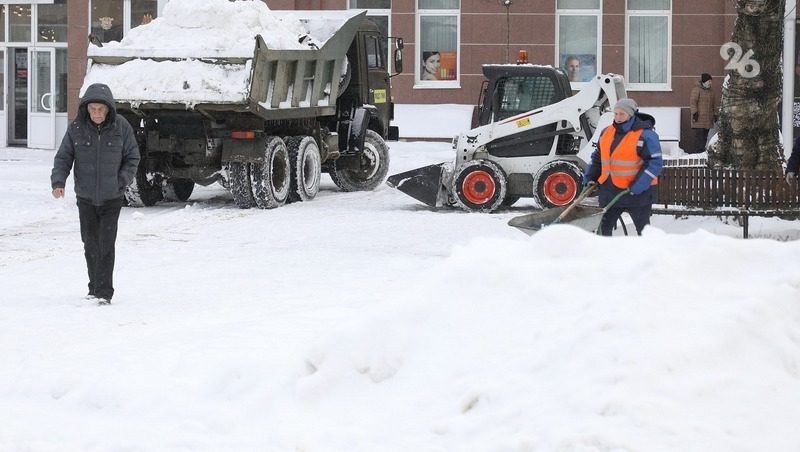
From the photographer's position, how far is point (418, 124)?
3241cm

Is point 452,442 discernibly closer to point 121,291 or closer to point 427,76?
point 121,291

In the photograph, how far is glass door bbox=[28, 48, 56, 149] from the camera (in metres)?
33.4

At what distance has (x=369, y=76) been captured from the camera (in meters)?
22.3

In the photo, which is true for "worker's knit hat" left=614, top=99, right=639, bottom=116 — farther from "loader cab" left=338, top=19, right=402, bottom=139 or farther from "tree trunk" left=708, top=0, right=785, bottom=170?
"loader cab" left=338, top=19, right=402, bottom=139

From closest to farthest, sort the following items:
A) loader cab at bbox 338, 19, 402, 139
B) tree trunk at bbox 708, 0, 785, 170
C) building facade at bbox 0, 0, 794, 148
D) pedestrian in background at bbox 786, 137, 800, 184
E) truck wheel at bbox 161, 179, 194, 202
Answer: pedestrian in background at bbox 786, 137, 800, 184 → tree trunk at bbox 708, 0, 785, 170 → truck wheel at bbox 161, 179, 194, 202 → loader cab at bbox 338, 19, 402, 139 → building facade at bbox 0, 0, 794, 148

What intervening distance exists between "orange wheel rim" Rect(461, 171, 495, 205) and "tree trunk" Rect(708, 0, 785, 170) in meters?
3.08

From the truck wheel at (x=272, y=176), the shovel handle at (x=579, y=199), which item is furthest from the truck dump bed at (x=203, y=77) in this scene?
the shovel handle at (x=579, y=199)

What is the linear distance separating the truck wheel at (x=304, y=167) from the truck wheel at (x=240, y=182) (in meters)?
1.14

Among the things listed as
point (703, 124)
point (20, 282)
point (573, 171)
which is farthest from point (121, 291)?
point (703, 124)

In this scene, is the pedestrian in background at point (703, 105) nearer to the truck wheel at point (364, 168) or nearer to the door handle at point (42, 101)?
the truck wheel at point (364, 168)

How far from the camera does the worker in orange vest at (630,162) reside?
11398 mm

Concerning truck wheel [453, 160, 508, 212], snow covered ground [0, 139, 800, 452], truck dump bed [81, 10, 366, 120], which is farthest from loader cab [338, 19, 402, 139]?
snow covered ground [0, 139, 800, 452]

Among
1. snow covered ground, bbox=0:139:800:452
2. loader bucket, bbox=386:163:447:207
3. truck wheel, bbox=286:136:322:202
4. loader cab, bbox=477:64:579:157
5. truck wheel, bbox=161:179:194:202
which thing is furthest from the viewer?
truck wheel, bbox=161:179:194:202

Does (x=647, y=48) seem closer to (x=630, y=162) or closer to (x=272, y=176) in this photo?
(x=272, y=176)
